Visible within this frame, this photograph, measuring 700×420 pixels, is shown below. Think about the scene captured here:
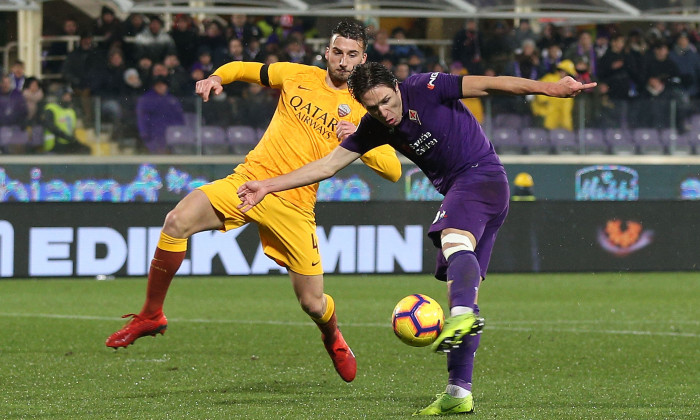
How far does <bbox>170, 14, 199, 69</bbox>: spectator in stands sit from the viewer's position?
1789 centimetres

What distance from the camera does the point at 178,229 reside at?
6734 millimetres

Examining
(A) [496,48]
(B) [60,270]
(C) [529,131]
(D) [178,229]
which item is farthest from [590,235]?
(D) [178,229]

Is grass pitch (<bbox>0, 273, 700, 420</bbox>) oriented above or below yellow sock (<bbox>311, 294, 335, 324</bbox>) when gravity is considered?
below

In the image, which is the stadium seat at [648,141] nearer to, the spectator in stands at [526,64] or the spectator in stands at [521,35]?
the spectator in stands at [526,64]

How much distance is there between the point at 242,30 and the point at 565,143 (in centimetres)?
519

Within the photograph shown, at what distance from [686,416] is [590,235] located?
1052 centimetres

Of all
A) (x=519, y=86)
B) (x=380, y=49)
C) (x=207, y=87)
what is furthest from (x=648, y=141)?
(x=519, y=86)

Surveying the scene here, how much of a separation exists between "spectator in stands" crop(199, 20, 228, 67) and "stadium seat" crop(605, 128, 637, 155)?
5917mm

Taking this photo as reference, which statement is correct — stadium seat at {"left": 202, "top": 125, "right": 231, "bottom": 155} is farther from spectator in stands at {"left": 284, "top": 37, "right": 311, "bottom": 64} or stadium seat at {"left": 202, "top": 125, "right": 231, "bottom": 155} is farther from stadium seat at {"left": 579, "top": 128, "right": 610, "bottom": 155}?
stadium seat at {"left": 579, "top": 128, "right": 610, "bottom": 155}

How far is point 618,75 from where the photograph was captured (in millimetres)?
19297

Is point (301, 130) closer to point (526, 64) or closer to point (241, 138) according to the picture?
point (241, 138)

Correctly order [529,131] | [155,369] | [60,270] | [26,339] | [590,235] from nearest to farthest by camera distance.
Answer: [155,369] < [26,339] < [60,270] < [590,235] < [529,131]

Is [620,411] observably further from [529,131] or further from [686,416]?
[529,131]

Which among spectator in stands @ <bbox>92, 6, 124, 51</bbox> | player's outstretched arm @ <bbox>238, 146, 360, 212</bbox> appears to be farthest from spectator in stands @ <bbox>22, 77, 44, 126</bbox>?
player's outstretched arm @ <bbox>238, 146, 360, 212</bbox>
